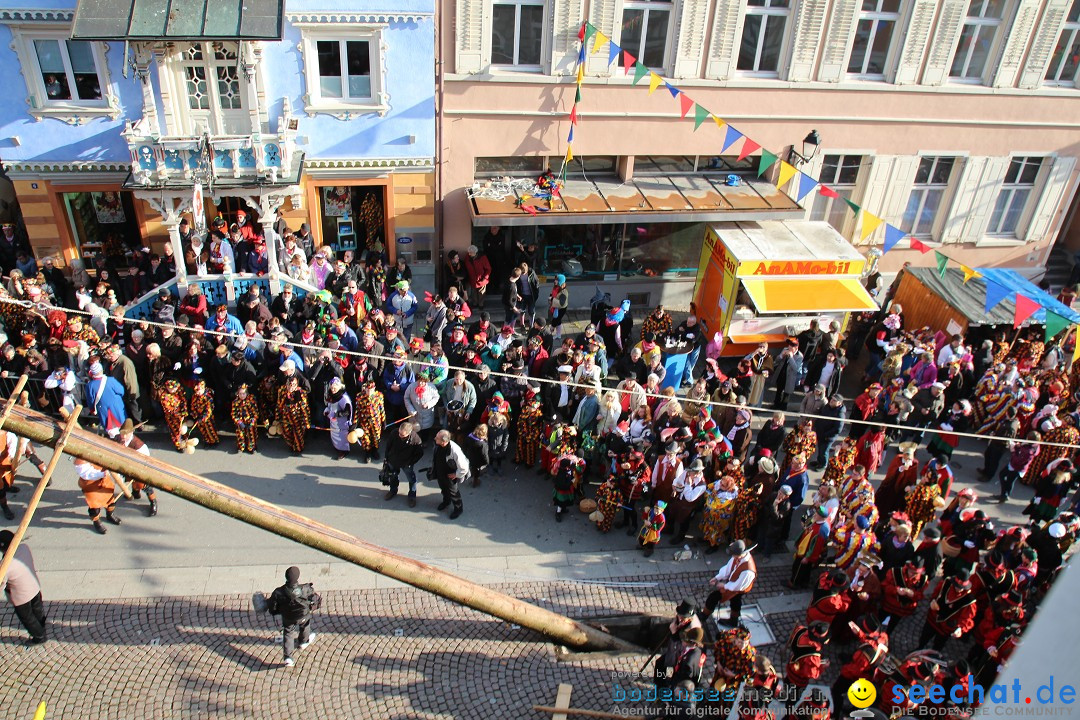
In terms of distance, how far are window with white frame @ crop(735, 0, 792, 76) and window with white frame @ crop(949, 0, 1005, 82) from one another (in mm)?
3477

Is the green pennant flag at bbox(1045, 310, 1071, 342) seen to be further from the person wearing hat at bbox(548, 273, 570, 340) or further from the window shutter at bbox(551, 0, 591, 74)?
the window shutter at bbox(551, 0, 591, 74)

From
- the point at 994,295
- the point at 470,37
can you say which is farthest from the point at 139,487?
the point at 994,295

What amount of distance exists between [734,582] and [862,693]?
5.41ft

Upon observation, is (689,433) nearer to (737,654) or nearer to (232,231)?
(737,654)

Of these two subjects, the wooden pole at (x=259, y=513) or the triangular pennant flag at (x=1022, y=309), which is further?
the triangular pennant flag at (x=1022, y=309)

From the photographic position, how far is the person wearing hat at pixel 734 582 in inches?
349

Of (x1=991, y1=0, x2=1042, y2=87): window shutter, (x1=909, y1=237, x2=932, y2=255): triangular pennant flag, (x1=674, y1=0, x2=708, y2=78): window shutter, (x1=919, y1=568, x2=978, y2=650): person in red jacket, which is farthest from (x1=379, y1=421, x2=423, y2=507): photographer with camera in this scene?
(x1=991, y1=0, x2=1042, y2=87): window shutter

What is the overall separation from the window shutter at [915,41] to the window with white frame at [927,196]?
1911 millimetres

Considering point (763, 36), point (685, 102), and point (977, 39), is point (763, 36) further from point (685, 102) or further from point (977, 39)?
→ point (977, 39)

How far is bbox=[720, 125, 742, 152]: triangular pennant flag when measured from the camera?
14.4 meters

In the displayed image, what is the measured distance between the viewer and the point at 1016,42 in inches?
610

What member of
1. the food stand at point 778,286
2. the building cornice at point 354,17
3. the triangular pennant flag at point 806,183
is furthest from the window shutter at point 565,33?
the triangular pennant flag at point 806,183

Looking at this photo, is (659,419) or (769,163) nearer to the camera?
(659,419)

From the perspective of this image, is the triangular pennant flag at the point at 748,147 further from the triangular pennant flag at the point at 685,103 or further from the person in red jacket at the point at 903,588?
the person in red jacket at the point at 903,588
